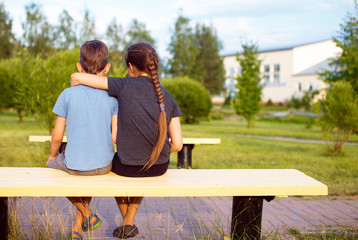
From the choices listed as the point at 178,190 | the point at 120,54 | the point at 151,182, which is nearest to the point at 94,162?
the point at 151,182

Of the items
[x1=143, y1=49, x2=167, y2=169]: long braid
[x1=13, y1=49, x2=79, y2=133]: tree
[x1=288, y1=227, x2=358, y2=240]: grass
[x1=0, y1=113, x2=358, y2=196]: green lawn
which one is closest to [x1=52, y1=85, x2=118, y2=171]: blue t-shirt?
[x1=143, y1=49, x2=167, y2=169]: long braid

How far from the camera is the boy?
112 inches

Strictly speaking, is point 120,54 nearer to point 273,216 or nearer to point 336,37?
point 336,37

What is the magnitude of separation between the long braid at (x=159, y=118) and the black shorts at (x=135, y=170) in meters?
0.05

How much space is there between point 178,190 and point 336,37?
30.7 feet

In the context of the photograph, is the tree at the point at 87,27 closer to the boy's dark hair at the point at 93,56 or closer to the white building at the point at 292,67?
the white building at the point at 292,67

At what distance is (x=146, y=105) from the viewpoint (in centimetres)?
282

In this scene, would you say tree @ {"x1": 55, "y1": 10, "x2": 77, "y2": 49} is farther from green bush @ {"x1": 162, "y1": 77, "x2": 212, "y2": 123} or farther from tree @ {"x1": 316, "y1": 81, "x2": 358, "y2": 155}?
tree @ {"x1": 316, "y1": 81, "x2": 358, "y2": 155}

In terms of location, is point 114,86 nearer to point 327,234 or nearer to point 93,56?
point 93,56

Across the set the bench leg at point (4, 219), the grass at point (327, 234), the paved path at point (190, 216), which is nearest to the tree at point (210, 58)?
the paved path at point (190, 216)

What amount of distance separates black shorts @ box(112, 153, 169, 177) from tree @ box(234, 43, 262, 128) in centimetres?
1783

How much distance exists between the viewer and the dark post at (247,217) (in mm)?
2887

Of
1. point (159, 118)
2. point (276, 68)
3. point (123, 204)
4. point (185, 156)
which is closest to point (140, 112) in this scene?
point (159, 118)

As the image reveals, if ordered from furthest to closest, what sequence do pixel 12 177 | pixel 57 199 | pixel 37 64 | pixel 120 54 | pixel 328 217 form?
pixel 120 54 < pixel 37 64 < pixel 57 199 < pixel 328 217 < pixel 12 177
